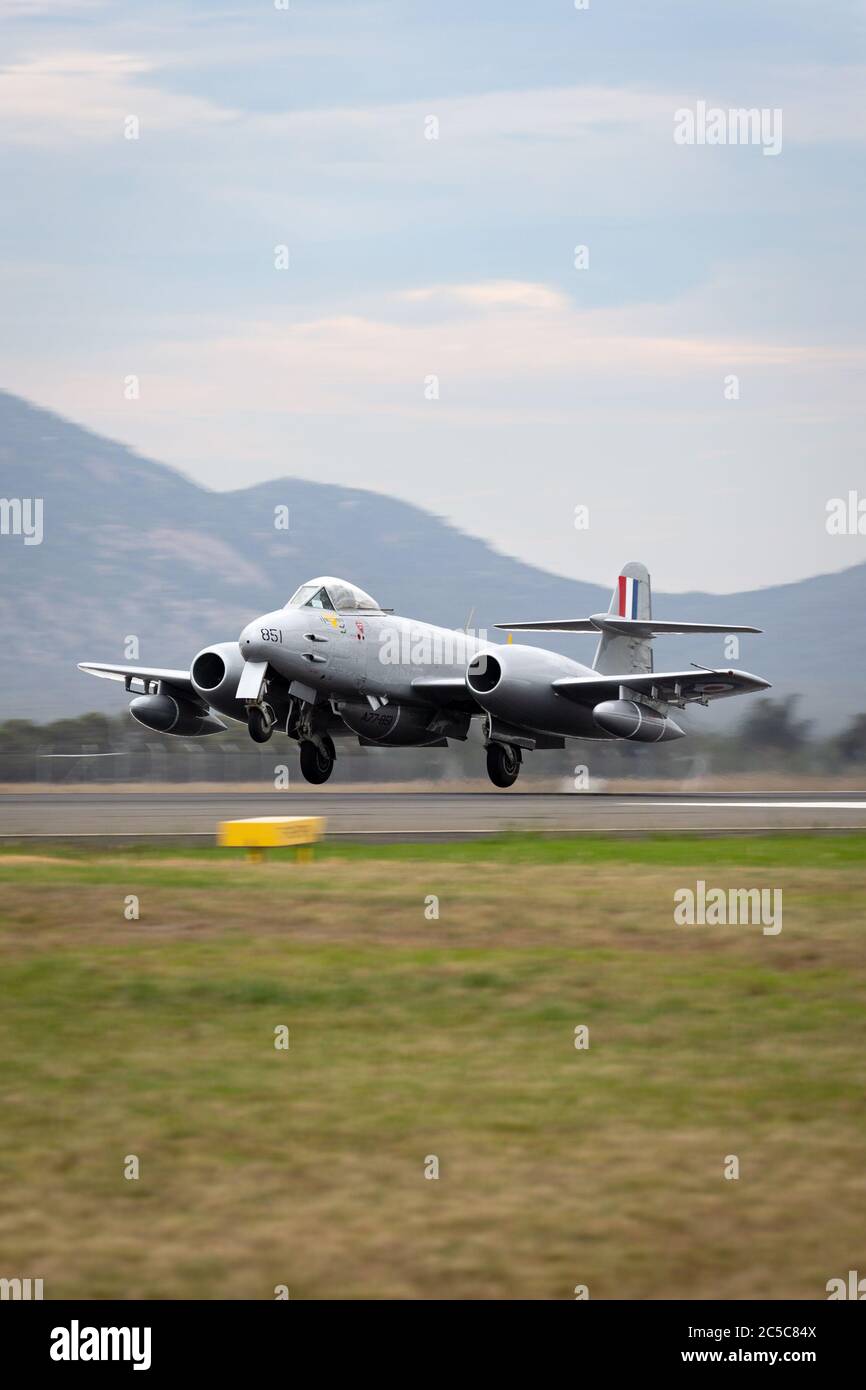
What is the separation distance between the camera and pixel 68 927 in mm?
12430

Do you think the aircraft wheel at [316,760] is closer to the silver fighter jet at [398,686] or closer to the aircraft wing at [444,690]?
the silver fighter jet at [398,686]

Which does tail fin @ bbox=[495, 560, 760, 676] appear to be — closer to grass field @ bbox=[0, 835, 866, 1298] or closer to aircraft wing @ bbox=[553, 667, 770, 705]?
aircraft wing @ bbox=[553, 667, 770, 705]

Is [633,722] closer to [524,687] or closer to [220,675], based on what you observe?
[524,687]

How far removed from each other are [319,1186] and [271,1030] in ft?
9.20

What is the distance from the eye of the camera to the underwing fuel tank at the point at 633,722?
32125mm

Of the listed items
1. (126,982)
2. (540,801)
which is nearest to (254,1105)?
(126,982)

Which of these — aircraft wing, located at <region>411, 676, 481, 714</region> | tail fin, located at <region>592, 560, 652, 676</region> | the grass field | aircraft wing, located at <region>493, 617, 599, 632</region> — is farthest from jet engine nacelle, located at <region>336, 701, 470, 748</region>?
the grass field

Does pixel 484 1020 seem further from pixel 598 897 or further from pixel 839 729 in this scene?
pixel 839 729

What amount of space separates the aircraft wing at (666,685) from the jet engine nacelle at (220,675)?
21.9 ft

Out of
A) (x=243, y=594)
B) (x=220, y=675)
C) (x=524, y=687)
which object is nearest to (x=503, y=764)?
(x=524, y=687)

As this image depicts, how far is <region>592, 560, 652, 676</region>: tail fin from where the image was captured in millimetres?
36156

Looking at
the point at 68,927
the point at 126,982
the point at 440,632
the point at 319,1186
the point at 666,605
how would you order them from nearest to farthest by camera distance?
the point at 319,1186, the point at 126,982, the point at 68,927, the point at 440,632, the point at 666,605

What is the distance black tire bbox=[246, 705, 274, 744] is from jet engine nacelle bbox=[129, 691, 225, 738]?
5.86 m

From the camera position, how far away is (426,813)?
2603 centimetres
